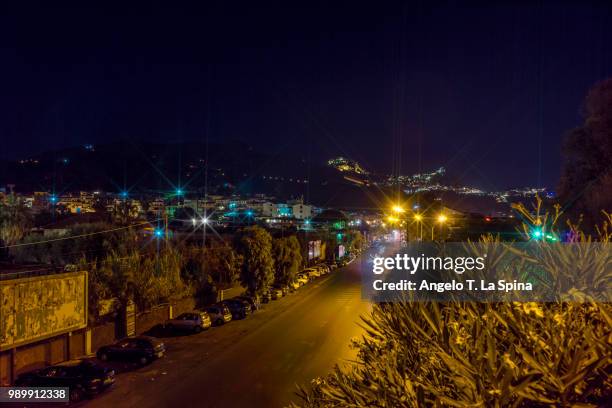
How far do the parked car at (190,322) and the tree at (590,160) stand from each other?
16454 millimetres

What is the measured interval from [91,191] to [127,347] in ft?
259

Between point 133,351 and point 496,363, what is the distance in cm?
1639

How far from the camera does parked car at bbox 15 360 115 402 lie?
44.4ft

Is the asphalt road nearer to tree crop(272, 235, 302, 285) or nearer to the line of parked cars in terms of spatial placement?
the line of parked cars

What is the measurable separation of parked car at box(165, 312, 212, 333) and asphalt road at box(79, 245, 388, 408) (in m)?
0.37

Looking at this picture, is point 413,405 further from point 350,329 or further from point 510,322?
point 350,329

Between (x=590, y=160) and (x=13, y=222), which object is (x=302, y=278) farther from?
(x=590, y=160)

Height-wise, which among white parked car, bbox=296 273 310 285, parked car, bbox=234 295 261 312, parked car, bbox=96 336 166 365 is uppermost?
parked car, bbox=96 336 166 365

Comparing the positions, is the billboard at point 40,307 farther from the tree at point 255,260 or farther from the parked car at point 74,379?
the tree at point 255,260

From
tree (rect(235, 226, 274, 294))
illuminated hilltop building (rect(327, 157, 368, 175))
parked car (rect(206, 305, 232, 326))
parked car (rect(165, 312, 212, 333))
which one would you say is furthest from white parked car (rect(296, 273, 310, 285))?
illuminated hilltop building (rect(327, 157, 368, 175))

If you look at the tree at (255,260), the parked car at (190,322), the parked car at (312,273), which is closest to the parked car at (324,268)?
the parked car at (312,273)

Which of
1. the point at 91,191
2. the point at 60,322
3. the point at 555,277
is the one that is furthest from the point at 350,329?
the point at 91,191

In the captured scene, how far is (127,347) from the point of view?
1739 centimetres

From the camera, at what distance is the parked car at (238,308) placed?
86.0 ft
